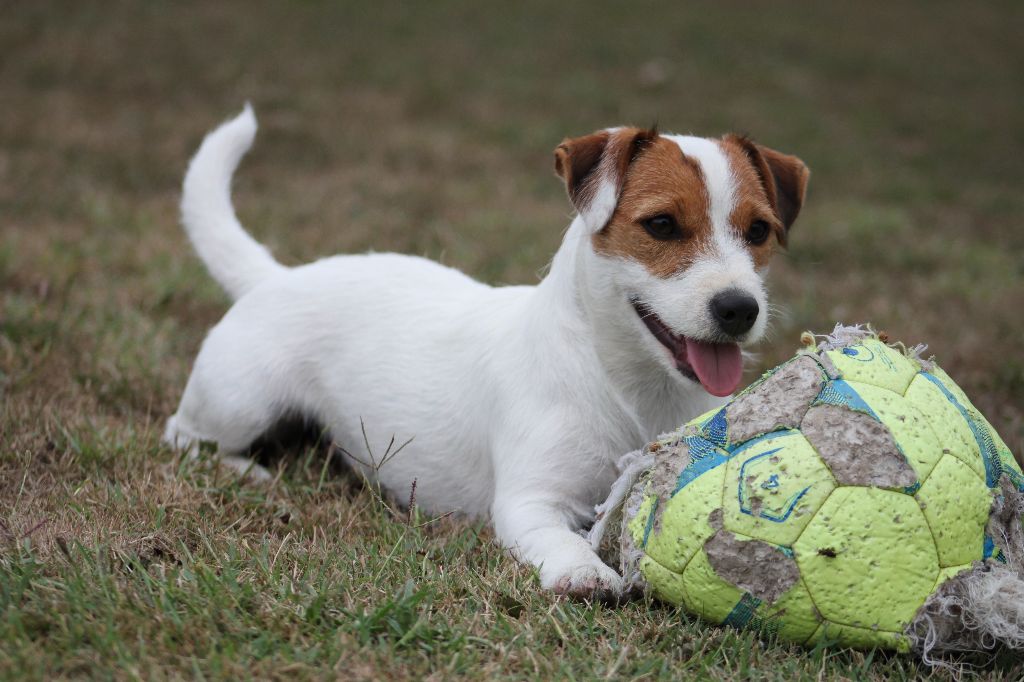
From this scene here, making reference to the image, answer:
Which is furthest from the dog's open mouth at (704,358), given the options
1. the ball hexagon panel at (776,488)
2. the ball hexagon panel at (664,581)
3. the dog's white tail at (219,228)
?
the dog's white tail at (219,228)

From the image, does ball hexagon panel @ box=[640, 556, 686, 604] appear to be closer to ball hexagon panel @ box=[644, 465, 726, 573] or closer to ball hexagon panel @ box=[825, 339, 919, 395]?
ball hexagon panel @ box=[644, 465, 726, 573]

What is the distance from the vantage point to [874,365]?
2652 mm

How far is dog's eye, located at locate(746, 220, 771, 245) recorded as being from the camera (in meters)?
3.19

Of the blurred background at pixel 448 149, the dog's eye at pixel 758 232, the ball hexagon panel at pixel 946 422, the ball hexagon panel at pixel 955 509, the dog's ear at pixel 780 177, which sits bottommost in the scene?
the blurred background at pixel 448 149

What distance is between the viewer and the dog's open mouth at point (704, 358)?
3068mm

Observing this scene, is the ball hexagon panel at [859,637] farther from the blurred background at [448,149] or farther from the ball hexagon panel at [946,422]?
the blurred background at [448,149]

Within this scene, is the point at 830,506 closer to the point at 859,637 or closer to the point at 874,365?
the point at 859,637

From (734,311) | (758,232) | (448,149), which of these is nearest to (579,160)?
(758,232)

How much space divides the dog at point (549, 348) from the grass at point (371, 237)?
20 cm

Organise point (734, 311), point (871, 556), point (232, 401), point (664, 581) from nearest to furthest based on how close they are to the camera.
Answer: point (871, 556)
point (664, 581)
point (734, 311)
point (232, 401)

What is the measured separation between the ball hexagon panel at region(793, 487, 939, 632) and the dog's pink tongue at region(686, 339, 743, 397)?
0.72 metres

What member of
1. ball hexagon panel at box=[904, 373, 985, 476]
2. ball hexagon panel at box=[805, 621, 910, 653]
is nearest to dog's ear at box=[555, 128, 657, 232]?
ball hexagon panel at box=[904, 373, 985, 476]

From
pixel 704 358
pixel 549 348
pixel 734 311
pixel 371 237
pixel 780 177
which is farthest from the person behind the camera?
pixel 371 237

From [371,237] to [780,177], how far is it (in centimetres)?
409
